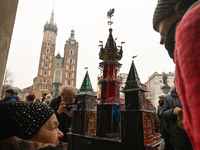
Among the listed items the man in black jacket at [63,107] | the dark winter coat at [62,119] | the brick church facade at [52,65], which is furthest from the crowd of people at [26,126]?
the brick church facade at [52,65]

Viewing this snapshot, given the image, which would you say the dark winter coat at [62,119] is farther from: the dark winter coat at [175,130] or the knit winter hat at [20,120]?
the dark winter coat at [175,130]

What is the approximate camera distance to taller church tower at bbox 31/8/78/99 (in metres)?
44.8

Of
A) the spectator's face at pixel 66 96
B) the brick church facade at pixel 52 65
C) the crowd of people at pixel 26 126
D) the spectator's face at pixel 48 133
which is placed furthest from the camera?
the brick church facade at pixel 52 65

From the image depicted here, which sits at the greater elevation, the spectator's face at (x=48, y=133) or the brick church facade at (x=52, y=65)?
the brick church facade at (x=52, y=65)

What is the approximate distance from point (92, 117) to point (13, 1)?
4.63 metres

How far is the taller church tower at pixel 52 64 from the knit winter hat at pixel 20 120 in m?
45.6

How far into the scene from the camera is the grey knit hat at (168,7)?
0.88 metres

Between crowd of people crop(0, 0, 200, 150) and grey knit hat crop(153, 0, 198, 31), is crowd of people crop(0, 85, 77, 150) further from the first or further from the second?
grey knit hat crop(153, 0, 198, 31)

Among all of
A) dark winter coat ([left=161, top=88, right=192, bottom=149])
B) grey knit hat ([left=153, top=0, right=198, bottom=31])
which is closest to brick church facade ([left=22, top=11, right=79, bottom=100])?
dark winter coat ([left=161, top=88, right=192, bottom=149])

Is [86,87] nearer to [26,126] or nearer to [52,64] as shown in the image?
[26,126]

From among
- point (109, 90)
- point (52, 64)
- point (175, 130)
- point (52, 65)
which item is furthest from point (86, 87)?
point (52, 64)

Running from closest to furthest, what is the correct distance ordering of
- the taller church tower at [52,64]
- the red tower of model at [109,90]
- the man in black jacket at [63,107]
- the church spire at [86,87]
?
the man in black jacket at [63,107]
the red tower of model at [109,90]
the church spire at [86,87]
the taller church tower at [52,64]

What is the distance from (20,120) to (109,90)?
4625 mm

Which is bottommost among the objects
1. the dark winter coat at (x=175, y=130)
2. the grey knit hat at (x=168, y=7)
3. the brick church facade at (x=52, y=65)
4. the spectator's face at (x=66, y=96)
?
the dark winter coat at (x=175, y=130)
